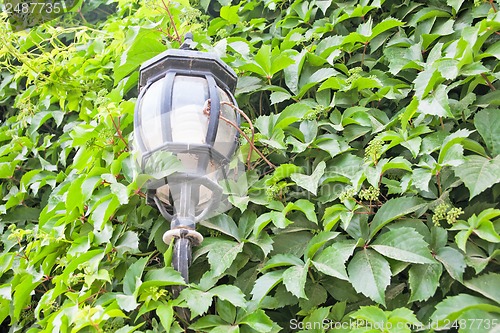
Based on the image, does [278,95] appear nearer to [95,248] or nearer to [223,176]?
[223,176]

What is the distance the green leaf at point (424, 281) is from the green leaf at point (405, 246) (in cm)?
3

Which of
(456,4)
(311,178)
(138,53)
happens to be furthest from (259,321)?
(456,4)

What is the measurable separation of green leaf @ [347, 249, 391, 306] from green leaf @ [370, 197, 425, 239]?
7 centimetres

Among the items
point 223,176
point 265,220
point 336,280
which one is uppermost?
point 223,176

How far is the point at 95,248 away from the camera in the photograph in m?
1.60

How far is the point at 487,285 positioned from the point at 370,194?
0.34 meters

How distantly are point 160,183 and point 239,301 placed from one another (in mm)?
336

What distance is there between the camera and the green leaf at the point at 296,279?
4.10 feet

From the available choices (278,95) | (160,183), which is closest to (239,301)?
(160,183)

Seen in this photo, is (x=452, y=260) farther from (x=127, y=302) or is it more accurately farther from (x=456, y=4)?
(x=456, y=4)

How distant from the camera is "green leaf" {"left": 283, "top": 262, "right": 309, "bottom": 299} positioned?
125cm

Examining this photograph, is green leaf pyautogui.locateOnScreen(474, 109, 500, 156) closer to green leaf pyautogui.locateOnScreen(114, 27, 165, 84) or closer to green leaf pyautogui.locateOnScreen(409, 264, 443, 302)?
green leaf pyautogui.locateOnScreen(409, 264, 443, 302)

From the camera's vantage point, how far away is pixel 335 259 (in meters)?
1.29

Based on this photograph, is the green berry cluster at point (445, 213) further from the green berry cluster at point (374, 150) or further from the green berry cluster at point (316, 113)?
the green berry cluster at point (316, 113)
